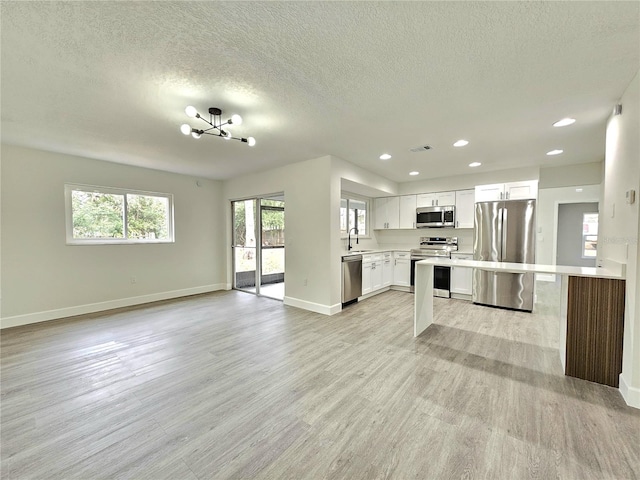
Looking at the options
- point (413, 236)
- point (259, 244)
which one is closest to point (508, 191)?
point (413, 236)

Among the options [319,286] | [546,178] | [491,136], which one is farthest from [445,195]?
[319,286]

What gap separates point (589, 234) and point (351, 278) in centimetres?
710

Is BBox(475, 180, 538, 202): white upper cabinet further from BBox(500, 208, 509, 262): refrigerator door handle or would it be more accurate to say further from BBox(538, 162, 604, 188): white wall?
BBox(538, 162, 604, 188): white wall

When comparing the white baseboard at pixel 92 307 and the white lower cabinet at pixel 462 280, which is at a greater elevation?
the white lower cabinet at pixel 462 280

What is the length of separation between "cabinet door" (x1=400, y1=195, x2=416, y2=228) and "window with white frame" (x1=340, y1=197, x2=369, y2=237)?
85cm

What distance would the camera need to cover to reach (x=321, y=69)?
200 cm

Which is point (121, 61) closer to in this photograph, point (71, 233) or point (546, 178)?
point (71, 233)

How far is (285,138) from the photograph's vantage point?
136 inches

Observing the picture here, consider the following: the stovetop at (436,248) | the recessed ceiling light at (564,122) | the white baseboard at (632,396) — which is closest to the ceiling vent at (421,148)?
the recessed ceiling light at (564,122)

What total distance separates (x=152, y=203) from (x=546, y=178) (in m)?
7.68

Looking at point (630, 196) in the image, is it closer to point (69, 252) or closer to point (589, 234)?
point (69, 252)

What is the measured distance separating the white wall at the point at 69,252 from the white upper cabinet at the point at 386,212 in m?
4.25

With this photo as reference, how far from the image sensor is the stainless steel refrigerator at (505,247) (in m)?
4.49

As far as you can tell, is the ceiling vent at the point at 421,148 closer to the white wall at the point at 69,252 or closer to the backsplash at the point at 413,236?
the backsplash at the point at 413,236
